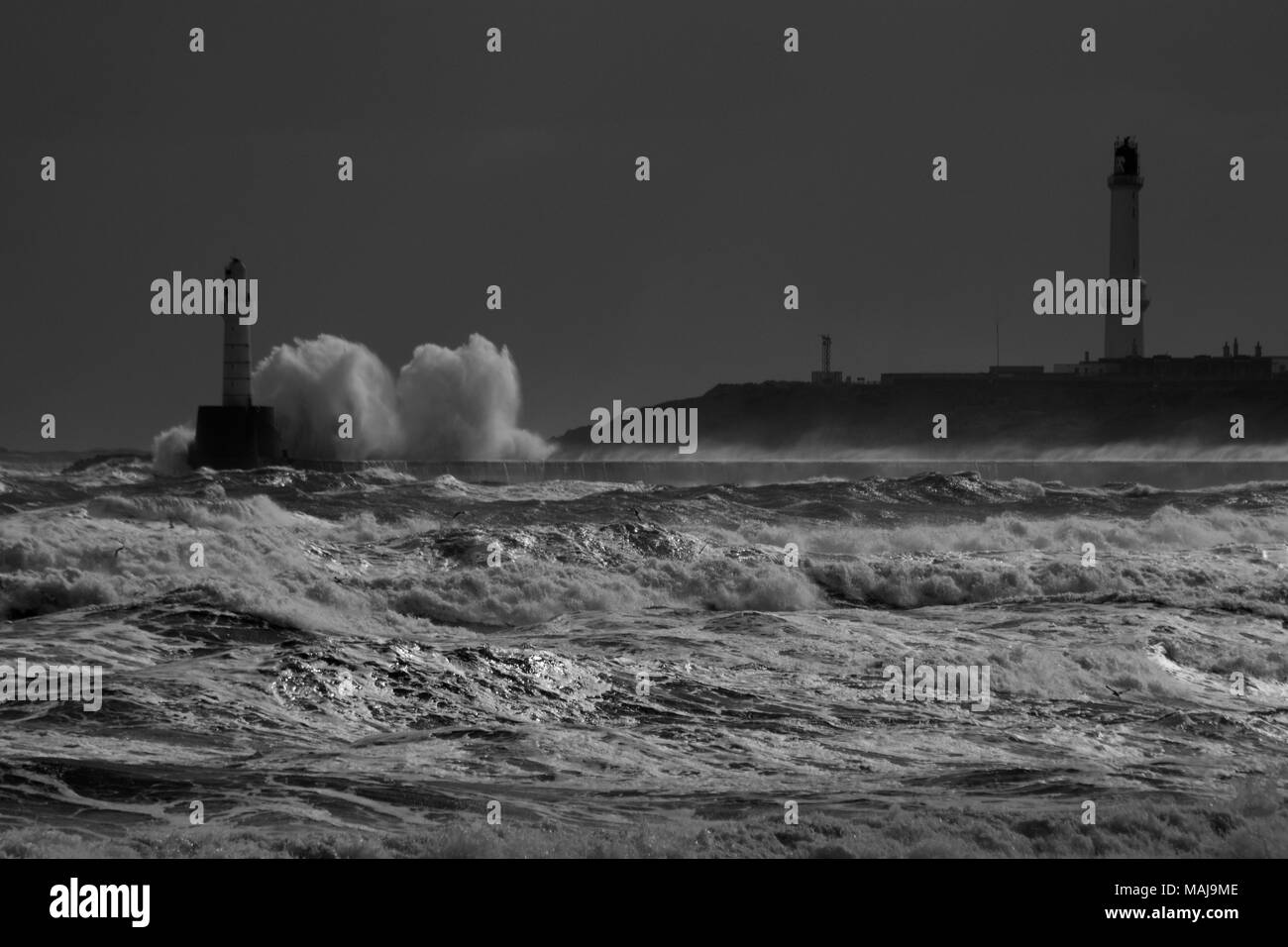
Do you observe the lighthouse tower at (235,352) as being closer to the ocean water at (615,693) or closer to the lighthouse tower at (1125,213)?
the ocean water at (615,693)

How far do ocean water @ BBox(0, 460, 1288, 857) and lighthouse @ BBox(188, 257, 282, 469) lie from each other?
16132 millimetres

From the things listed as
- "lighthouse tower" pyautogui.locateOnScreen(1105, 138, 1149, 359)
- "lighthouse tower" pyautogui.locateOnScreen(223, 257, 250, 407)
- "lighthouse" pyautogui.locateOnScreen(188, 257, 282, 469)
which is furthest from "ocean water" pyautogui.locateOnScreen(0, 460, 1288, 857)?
"lighthouse tower" pyautogui.locateOnScreen(1105, 138, 1149, 359)

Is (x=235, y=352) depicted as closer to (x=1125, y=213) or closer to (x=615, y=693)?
(x=615, y=693)

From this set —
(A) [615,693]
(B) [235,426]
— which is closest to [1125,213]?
(B) [235,426]

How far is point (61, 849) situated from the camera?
739cm

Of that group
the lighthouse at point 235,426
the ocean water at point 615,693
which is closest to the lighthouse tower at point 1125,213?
the lighthouse at point 235,426

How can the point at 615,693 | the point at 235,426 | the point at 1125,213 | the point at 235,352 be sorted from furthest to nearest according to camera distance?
the point at 1125,213, the point at 235,426, the point at 235,352, the point at 615,693

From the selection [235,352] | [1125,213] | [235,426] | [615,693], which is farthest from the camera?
[1125,213]

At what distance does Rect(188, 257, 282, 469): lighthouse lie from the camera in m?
41.9

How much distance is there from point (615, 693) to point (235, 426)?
106 ft

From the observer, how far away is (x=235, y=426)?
43.1m

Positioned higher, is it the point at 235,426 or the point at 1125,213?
the point at 1125,213
